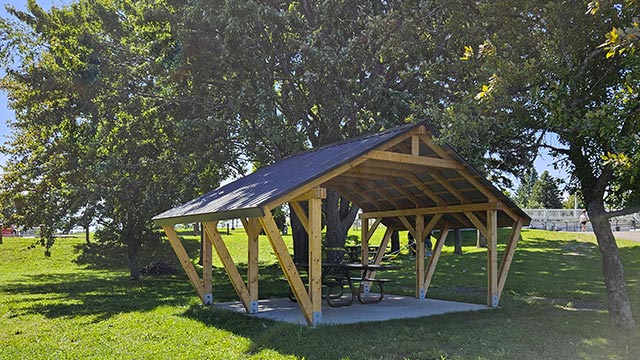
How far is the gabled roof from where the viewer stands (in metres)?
7.84

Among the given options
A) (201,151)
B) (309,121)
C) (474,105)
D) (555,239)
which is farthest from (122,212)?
(555,239)

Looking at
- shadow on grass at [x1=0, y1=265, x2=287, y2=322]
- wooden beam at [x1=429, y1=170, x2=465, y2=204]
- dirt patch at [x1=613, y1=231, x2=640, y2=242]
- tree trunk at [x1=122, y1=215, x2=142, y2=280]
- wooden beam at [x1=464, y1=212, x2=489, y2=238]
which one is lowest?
shadow on grass at [x1=0, y1=265, x2=287, y2=322]

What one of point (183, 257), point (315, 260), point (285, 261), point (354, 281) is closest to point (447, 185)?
point (354, 281)

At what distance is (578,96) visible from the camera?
771cm

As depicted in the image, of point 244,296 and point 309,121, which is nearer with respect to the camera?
point 244,296

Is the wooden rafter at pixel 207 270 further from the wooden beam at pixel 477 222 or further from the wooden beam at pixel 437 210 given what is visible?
the wooden beam at pixel 477 222

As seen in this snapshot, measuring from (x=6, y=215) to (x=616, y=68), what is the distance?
21.3 metres

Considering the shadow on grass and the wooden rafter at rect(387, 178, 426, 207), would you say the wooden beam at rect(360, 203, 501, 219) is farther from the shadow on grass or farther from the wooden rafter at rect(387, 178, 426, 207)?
the shadow on grass

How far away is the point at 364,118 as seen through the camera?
559 inches

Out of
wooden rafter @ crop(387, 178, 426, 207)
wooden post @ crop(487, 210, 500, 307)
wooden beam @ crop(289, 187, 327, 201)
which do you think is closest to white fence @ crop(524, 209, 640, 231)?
wooden rafter @ crop(387, 178, 426, 207)

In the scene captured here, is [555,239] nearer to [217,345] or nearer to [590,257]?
[590,257]

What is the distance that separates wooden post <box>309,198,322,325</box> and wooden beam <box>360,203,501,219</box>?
3.76 m

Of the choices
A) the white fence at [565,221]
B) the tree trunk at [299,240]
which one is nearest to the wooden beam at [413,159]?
the tree trunk at [299,240]

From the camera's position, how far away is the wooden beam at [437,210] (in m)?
9.97
